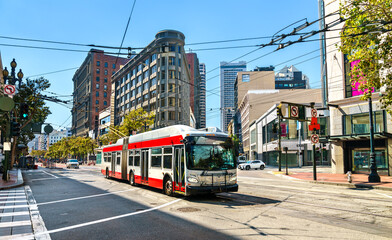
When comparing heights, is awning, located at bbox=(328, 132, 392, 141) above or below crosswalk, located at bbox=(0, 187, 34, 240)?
above

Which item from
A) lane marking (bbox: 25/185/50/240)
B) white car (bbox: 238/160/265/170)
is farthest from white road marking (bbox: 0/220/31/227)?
white car (bbox: 238/160/265/170)

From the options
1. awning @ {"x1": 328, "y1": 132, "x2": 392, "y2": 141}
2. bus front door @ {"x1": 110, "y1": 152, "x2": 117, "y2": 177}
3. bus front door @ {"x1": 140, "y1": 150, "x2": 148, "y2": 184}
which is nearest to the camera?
bus front door @ {"x1": 140, "y1": 150, "x2": 148, "y2": 184}

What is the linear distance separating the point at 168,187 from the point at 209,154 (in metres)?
2.83

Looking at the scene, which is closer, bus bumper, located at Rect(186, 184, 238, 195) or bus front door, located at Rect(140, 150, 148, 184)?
bus bumper, located at Rect(186, 184, 238, 195)

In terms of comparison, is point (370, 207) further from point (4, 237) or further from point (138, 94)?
point (138, 94)

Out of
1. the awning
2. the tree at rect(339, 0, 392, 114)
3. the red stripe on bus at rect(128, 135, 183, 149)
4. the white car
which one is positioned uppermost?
the tree at rect(339, 0, 392, 114)

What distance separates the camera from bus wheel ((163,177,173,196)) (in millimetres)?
13814

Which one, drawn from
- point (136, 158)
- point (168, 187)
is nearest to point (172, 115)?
point (136, 158)

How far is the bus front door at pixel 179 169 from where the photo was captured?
1270cm

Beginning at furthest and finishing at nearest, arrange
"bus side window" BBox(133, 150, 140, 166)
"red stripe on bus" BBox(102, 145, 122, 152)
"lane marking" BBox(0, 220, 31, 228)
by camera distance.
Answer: "red stripe on bus" BBox(102, 145, 122, 152), "bus side window" BBox(133, 150, 140, 166), "lane marking" BBox(0, 220, 31, 228)

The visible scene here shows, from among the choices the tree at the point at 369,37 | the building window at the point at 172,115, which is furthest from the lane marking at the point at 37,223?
the building window at the point at 172,115

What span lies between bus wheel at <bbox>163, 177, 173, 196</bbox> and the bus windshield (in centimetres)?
A: 194

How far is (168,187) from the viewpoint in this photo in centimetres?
1416

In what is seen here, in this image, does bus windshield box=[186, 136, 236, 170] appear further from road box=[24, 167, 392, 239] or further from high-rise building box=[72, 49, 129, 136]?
high-rise building box=[72, 49, 129, 136]
